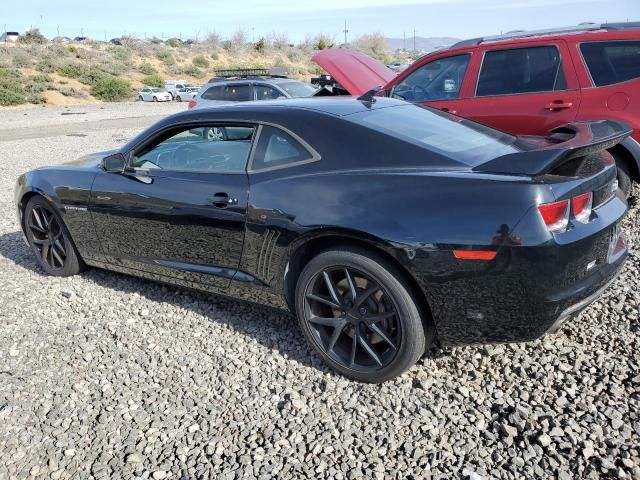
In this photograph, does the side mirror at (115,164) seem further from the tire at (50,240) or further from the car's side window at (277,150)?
A: the car's side window at (277,150)

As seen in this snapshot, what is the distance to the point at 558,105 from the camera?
522 cm

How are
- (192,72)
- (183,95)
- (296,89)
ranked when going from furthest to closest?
(192,72) < (183,95) < (296,89)

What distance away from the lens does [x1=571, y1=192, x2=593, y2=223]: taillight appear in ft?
8.21

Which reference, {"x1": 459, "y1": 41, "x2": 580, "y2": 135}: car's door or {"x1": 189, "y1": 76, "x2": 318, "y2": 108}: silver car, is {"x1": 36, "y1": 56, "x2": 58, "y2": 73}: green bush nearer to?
{"x1": 189, "y1": 76, "x2": 318, "y2": 108}: silver car

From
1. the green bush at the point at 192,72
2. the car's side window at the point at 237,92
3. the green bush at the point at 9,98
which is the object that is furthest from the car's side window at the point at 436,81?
the green bush at the point at 192,72

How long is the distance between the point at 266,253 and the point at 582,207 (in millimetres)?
1657

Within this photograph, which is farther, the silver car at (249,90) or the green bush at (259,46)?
the green bush at (259,46)

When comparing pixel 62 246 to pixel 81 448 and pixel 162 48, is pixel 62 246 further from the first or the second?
pixel 162 48

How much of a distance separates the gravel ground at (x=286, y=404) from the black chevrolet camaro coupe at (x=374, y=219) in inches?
11.6

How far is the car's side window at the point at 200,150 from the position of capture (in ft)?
11.1

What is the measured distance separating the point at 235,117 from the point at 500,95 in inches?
130

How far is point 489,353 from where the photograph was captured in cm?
309

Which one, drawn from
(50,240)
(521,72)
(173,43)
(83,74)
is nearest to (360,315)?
(50,240)

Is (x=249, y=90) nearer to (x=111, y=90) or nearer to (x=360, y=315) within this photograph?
(x=360, y=315)
